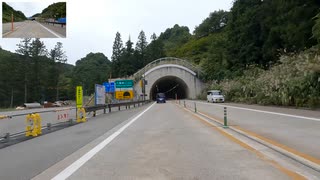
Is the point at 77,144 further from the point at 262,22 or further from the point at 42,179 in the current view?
the point at 262,22

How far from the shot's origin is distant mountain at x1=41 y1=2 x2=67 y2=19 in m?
34.7

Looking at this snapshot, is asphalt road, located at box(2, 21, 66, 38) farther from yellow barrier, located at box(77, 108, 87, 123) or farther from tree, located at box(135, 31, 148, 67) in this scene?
tree, located at box(135, 31, 148, 67)

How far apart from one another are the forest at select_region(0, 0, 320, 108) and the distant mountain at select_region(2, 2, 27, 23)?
2289cm

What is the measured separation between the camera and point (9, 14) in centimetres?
3322

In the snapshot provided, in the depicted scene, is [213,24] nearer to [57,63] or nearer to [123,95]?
[57,63]

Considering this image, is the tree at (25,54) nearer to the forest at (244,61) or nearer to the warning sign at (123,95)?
the forest at (244,61)

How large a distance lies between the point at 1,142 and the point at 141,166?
717cm

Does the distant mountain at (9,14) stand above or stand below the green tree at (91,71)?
below

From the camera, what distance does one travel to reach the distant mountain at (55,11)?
114ft

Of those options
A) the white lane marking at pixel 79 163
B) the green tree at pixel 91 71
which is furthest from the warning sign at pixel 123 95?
the green tree at pixel 91 71

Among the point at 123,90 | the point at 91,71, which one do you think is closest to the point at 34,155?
the point at 123,90

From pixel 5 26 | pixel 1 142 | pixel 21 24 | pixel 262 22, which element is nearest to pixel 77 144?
pixel 1 142

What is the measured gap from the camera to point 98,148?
1234 centimetres

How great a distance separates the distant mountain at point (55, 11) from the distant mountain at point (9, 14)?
6.52ft
